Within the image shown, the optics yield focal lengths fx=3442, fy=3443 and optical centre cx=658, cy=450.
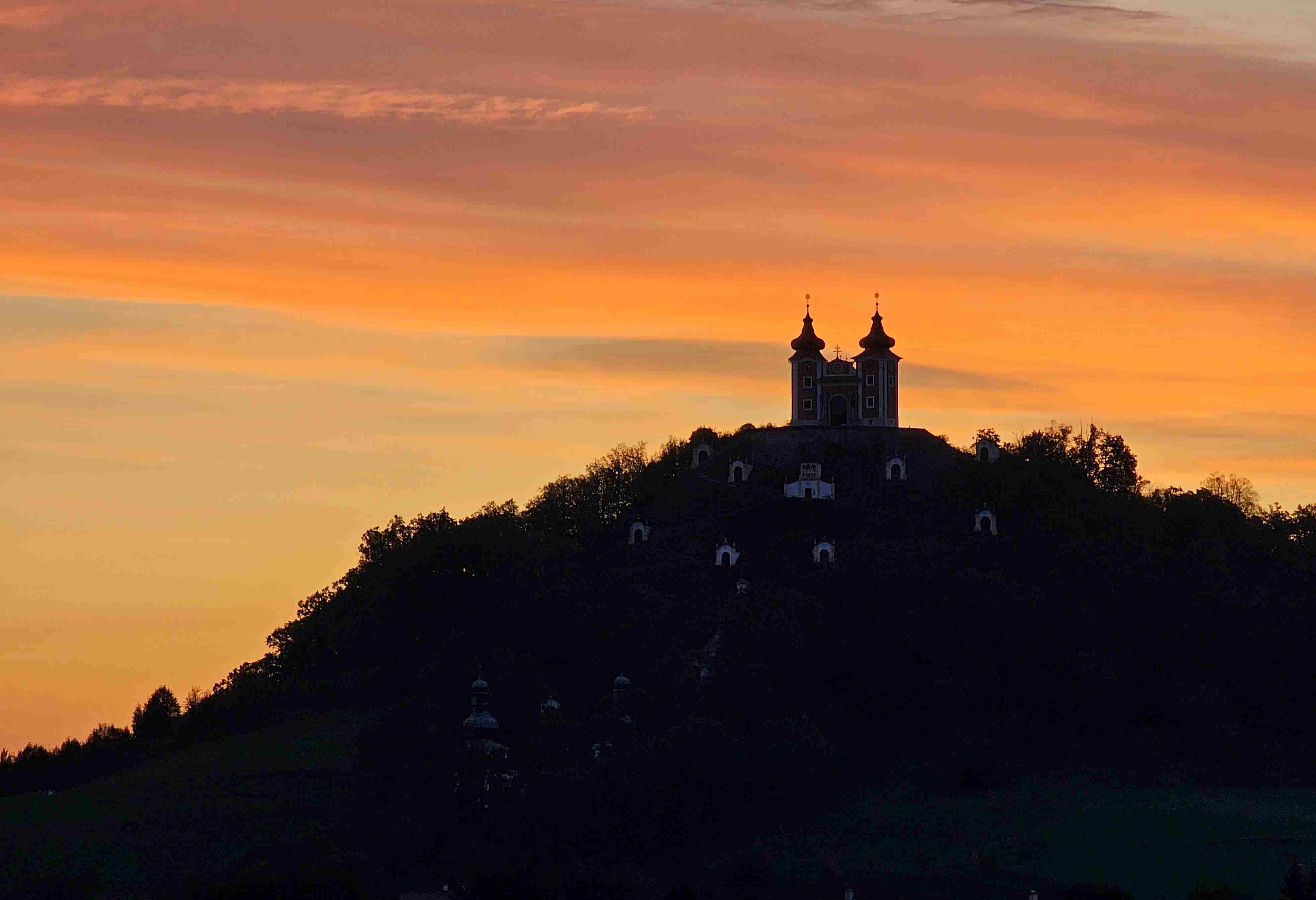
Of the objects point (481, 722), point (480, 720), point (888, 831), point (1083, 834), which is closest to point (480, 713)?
point (480, 720)

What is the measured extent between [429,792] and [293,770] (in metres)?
17.8

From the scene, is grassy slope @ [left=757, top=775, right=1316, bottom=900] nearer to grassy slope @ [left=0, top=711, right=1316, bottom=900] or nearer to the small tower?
grassy slope @ [left=0, top=711, right=1316, bottom=900]

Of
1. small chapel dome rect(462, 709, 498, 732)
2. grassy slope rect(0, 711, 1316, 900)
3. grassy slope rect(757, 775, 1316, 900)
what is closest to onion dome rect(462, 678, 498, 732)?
small chapel dome rect(462, 709, 498, 732)

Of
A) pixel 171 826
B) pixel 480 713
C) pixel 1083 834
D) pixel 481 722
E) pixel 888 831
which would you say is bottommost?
pixel 1083 834

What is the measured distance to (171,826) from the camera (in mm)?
186125

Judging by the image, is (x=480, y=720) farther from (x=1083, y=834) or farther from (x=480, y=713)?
(x=1083, y=834)

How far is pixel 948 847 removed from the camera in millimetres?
182250

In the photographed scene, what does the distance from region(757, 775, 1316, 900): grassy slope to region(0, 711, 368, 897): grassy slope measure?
87.1 feet

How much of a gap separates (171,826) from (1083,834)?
4923 centimetres

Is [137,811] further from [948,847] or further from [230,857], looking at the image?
[948,847]

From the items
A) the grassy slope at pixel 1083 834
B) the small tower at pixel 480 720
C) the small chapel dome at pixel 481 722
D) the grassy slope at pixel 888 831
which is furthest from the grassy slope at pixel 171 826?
the grassy slope at pixel 1083 834

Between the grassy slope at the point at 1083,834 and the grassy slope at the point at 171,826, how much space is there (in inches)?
1045

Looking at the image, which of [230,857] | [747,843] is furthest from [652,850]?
[230,857]

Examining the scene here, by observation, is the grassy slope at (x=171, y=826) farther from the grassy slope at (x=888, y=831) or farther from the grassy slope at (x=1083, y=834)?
the grassy slope at (x=1083, y=834)
